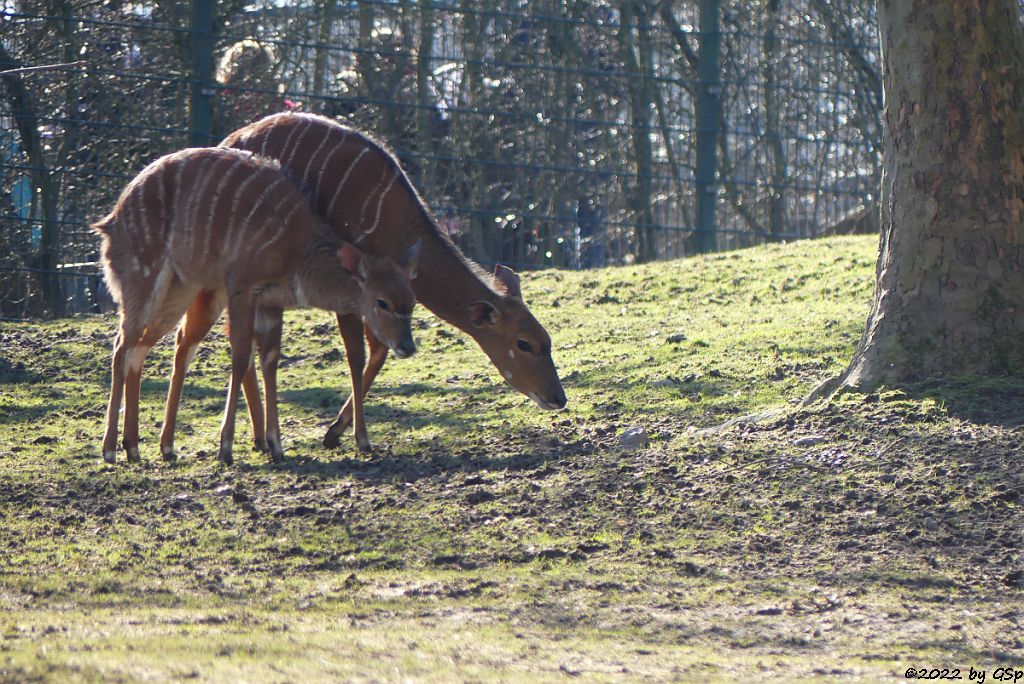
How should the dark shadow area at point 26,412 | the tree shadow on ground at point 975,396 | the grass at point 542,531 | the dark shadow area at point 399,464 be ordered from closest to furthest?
the grass at point 542,531, the tree shadow on ground at point 975,396, the dark shadow area at point 399,464, the dark shadow area at point 26,412

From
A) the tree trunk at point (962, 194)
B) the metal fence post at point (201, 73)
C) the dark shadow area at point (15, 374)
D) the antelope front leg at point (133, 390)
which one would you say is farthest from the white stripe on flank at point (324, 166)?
the metal fence post at point (201, 73)

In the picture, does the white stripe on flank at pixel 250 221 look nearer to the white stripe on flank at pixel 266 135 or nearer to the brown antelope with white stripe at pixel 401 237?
the brown antelope with white stripe at pixel 401 237

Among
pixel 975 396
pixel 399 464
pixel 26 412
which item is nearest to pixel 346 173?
pixel 399 464

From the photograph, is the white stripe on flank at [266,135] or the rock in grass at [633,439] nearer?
the rock in grass at [633,439]

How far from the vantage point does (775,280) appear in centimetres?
888

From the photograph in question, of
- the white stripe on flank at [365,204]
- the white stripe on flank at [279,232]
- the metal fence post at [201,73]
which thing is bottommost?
the white stripe on flank at [279,232]

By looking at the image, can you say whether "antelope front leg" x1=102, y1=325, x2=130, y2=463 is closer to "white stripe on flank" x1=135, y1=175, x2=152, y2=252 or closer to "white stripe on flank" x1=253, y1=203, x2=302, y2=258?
"white stripe on flank" x1=135, y1=175, x2=152, y2=252

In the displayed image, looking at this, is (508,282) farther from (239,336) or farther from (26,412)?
(26,412)

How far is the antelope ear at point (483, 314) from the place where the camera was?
20.1 feet

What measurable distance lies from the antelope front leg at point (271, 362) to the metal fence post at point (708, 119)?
542 cm

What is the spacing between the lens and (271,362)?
19.2 feet

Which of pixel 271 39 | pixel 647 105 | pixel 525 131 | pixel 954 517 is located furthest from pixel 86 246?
pixel 954 517

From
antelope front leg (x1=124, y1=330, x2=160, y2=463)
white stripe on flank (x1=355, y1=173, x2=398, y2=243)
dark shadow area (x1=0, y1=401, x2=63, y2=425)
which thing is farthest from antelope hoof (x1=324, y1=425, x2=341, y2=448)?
dark shadow area (x1=0, y1=401, x2=63, y2=425)

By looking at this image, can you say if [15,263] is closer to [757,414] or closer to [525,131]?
[525,131]
